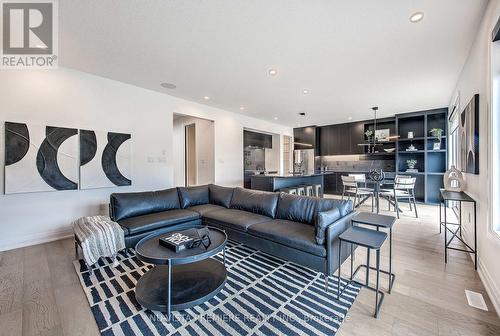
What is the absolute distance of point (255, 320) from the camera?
65.4 inches

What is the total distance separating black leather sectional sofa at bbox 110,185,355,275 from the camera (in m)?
2.20

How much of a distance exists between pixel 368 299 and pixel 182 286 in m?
1.70

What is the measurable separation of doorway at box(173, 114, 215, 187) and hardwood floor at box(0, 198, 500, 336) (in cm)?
363

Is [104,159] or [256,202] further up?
[104,159]

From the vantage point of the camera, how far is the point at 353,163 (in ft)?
26.8

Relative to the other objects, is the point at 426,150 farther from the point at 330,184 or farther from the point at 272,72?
the point at 272,72

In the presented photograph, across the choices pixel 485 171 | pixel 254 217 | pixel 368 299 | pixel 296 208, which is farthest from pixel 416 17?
pixel 254 217

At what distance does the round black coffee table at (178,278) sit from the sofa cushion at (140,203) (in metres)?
1.24

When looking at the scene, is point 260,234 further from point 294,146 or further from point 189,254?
point 294,146

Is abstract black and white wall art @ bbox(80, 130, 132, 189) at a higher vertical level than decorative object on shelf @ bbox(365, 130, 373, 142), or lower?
lower

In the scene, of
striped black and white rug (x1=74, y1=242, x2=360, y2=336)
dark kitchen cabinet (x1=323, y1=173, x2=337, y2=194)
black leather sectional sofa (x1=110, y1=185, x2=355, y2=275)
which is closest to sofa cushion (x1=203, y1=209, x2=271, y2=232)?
black leather sectional sofa (x1=110, y1=185, x2=355, y2=275)

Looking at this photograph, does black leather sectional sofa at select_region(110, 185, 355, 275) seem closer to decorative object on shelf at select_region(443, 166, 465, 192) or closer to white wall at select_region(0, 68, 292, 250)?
white wall at select_region(0, 68, 292, 250)

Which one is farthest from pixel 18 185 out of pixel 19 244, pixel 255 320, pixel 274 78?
pixel 274 78

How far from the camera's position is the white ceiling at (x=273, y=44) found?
2145mm
